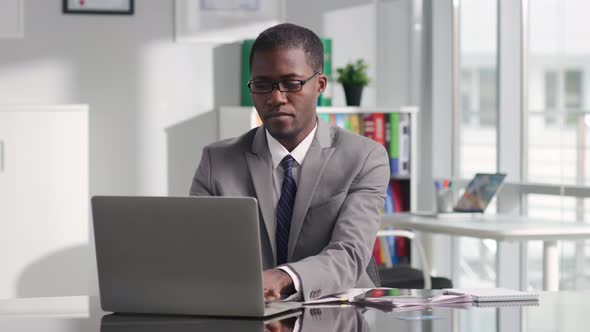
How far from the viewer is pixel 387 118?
19.0ft

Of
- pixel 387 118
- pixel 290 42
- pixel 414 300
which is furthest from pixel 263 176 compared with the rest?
pixel 387 118

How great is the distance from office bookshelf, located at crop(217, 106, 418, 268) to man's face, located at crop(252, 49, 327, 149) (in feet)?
10.5

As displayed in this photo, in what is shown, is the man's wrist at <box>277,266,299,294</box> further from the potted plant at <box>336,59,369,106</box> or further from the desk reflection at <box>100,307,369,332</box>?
the potted plant at <box>336,59,369,106</box>

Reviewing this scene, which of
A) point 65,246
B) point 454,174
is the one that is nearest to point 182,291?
point 65,246

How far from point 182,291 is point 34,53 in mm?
4059

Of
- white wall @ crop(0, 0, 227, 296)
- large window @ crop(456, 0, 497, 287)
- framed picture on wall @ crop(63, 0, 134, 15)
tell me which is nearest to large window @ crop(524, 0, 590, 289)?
large window @ crop(456, 0, 497, 287)

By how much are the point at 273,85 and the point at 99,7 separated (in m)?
3.61

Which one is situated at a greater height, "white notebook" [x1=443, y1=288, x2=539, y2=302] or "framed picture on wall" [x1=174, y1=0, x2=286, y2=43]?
"framed picture on wall" [x1=174, y1=0, x2=286, y2=43]

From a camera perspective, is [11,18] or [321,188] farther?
[11,18]

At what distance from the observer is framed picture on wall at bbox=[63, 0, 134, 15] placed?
18.5ft

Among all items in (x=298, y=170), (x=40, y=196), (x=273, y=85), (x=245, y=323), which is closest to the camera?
(x=245, y=323)

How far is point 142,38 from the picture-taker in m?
5.75

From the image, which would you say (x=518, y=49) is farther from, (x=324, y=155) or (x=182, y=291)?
(x=182, y=291)

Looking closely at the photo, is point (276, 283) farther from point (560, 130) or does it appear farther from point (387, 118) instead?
point (387, 118)
